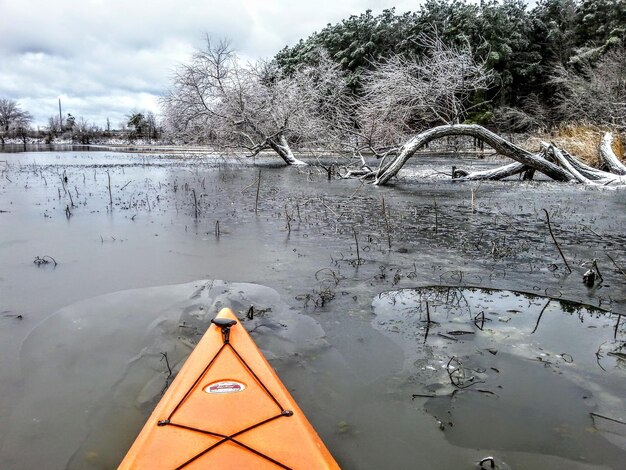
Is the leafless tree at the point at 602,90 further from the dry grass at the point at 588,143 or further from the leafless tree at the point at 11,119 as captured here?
the leafless tree at the point at 11,119

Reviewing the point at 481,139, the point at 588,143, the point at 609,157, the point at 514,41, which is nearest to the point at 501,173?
the point at 481,139

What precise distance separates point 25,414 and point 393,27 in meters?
49.2

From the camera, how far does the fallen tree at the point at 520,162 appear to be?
1502cm

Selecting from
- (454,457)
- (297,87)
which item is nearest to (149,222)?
(454,457)

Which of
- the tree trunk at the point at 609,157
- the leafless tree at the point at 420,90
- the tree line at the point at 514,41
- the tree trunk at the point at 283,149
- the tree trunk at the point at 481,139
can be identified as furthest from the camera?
the tree line at the point at 514,41

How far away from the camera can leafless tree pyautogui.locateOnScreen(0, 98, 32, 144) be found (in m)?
67.0

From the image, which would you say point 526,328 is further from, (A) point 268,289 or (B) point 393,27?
(B) point 393,27

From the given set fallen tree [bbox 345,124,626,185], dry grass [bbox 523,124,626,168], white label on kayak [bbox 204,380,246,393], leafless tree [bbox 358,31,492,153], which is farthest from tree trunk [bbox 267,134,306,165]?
white label on kayak [bbox 204,380,246,393]

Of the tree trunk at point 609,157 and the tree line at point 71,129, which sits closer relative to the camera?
the tree trunk at point 609,157

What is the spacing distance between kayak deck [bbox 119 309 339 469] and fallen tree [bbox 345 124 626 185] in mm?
13265

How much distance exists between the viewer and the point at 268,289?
18.4ft

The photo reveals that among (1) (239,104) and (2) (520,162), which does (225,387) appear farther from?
(1) (239,104)

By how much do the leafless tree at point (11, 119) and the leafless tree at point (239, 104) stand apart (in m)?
56.7

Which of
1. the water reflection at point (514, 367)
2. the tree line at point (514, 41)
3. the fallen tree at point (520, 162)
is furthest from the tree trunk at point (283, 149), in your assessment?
the water reflection at point (514, 367)
